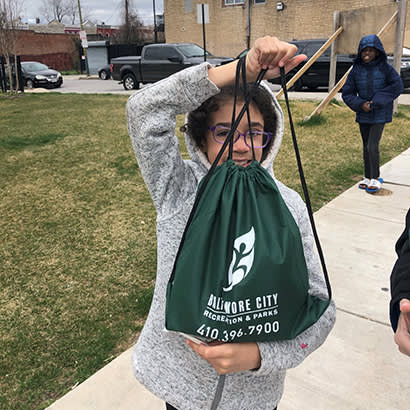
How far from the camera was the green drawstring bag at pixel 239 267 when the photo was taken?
993mm

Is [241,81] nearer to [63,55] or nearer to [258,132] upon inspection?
[258,132]

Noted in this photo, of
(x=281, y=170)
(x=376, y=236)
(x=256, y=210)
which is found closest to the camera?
(x=256, y=210)

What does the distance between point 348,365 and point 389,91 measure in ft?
11.6

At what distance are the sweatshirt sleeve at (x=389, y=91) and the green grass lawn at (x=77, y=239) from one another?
1.20 m

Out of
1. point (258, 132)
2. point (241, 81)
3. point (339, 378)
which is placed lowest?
point (339, 378)

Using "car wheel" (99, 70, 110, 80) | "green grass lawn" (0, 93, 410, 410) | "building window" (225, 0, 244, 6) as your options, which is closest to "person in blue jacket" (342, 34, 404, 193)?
"green grass lawn" (0, 93, 410, 410)

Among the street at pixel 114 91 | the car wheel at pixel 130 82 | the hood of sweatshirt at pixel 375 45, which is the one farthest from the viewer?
the car wheel at pixel 130 82

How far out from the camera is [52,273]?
3.51 m

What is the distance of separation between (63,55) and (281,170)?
134 ft

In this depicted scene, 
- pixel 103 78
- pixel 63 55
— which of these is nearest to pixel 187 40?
pixel 103 78

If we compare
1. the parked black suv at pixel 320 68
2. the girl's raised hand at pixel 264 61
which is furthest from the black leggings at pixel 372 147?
the parked black suv at pixel 320 68

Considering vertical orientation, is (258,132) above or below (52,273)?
above

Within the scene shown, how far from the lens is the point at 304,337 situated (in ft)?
3.91

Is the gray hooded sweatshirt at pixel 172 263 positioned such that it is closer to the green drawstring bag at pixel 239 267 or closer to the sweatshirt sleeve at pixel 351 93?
the green drawstring bag at pixel 239 267
